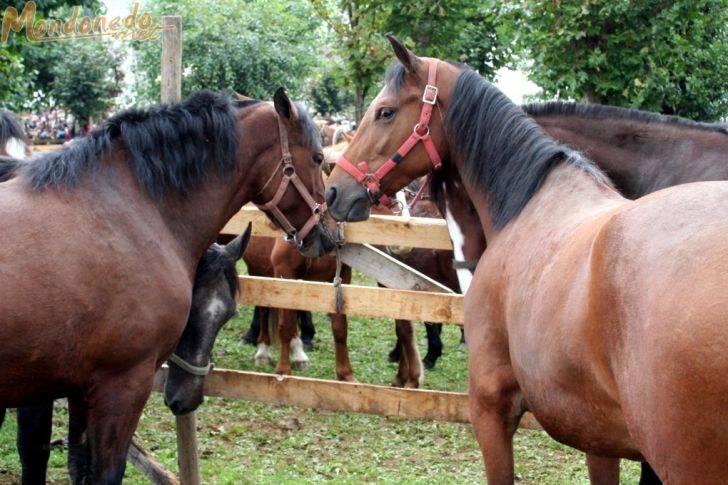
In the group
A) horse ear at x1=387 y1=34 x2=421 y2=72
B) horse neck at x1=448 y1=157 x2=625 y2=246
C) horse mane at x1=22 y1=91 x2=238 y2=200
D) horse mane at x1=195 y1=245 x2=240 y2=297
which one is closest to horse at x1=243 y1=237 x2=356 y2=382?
horse mane at x1=195 y1=245 x2=240 y2=297

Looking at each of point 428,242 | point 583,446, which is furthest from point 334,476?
point 583,446

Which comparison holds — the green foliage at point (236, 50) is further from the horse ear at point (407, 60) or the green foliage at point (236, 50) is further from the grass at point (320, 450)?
the horse ear at point (407, 60)

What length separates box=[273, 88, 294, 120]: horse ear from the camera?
400 centimetres

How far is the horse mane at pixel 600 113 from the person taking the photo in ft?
13.4

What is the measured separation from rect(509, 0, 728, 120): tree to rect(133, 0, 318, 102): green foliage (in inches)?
352

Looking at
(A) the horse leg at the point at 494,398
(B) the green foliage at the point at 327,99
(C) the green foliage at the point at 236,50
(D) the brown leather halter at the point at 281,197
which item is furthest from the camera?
(B) the green foliage at the point at 327,99

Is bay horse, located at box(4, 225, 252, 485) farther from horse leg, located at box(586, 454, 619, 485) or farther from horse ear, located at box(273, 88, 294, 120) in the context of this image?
horse leg, located at box(586, 454, 619, 485)

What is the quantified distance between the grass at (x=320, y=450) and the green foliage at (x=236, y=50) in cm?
953

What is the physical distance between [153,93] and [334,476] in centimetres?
1374

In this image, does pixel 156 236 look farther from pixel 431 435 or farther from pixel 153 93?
pixel 153 93

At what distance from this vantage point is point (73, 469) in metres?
4.23

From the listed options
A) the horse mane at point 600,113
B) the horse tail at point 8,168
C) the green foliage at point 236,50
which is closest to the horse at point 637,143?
the horse mane at point 600,113

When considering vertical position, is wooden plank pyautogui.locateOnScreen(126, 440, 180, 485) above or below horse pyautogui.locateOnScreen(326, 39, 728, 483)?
below

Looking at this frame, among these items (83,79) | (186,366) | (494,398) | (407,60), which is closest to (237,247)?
(186,366)
